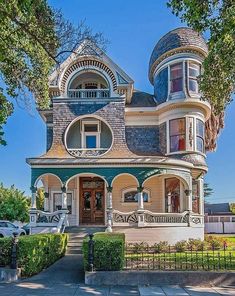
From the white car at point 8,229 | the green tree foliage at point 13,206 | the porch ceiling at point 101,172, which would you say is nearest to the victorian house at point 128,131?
the porch ceiling at point 101,172

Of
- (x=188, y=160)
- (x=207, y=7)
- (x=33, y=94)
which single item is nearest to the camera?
(x=207, y=7)

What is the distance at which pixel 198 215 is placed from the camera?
69.0 ft

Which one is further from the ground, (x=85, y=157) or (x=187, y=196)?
(x=85, y=157)

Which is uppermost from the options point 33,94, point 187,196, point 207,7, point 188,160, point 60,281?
point 207,7

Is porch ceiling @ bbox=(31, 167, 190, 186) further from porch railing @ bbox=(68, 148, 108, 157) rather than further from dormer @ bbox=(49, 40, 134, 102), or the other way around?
dormer @ bbox=(49, 40, 134, 102)

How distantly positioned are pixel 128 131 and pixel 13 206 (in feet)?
70.3

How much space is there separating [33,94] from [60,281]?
6.37 metres

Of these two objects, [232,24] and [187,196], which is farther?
[187,196]

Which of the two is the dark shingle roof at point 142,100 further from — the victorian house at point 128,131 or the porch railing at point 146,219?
the porch railing at point 146,219

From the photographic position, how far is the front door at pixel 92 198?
72.6ft

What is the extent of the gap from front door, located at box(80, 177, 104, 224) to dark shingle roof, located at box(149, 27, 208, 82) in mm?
8910

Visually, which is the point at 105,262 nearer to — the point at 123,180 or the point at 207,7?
the point at 207,7

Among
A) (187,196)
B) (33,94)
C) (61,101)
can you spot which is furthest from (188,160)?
(33,94)

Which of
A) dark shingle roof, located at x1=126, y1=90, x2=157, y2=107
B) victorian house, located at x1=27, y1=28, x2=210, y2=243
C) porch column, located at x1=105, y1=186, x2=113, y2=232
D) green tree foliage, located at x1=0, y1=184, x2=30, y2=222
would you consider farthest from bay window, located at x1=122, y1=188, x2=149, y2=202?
green tree foliage, located at x1=0, y1=184, x2=30, y2=222
